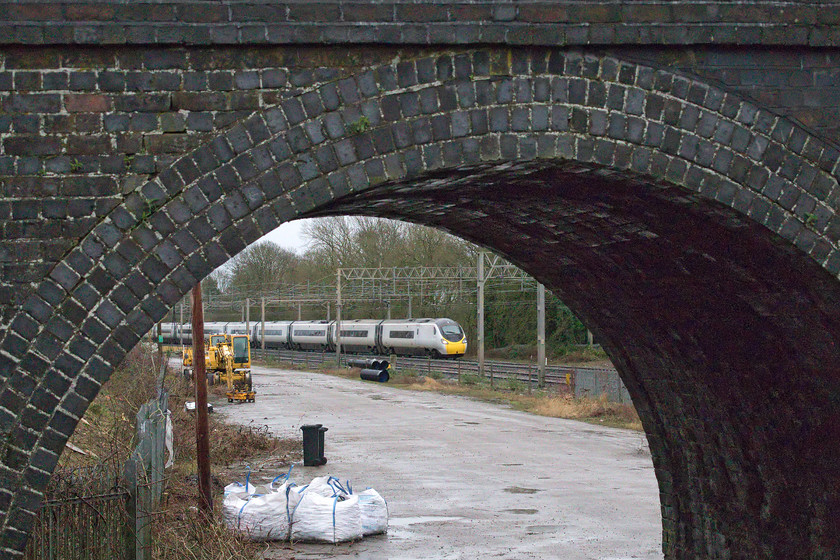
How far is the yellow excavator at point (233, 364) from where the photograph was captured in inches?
1379

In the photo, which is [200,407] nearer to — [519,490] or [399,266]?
[519,490]

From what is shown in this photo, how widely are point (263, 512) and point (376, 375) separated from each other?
3077 centimetres

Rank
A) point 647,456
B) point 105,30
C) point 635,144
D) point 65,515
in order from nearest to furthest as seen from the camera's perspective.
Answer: point 105,30, point 635,144, point 65,515, point 647,456

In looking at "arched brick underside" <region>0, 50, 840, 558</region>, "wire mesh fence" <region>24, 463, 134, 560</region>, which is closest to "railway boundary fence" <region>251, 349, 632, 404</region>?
"wire mesh fence" <region>24, 463, 134, 560</region>

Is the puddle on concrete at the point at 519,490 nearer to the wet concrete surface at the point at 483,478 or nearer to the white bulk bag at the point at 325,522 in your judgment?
the wet concrete surface at the point at 483,478

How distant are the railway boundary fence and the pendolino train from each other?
30.6 inches

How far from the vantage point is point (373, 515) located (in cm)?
1419

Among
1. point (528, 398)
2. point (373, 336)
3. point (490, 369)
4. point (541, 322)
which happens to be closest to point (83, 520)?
point (541, 322)

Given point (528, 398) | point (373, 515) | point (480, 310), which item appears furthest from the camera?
point (480, 310)

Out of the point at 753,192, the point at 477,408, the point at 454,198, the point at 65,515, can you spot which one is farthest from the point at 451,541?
the point at 477,408

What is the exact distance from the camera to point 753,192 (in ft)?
17.9

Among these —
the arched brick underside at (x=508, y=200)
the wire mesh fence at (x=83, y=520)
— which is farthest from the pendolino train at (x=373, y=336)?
the arched brick underside at (x=508, y=200)

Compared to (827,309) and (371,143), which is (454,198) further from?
(827,309)

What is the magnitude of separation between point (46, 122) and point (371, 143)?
1661 mm
